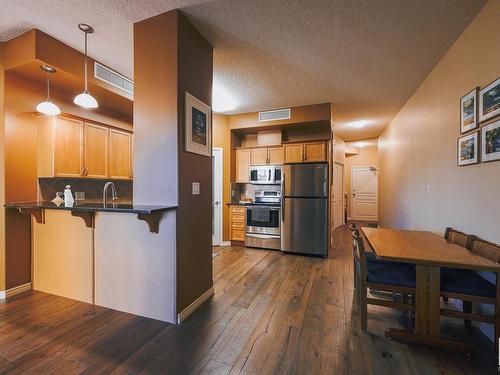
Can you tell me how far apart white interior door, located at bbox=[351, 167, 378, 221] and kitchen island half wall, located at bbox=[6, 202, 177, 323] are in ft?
25.5

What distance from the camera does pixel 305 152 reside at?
4.48 meters

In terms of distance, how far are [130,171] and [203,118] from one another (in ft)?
7.47

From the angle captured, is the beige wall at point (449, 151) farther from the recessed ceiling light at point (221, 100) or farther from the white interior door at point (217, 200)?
the white interior door at point (217, 200)

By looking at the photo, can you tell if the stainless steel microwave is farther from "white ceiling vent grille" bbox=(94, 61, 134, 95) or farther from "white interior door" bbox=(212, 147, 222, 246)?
"white ceiling vent grille" bbox=(94, 61, 134, 95)

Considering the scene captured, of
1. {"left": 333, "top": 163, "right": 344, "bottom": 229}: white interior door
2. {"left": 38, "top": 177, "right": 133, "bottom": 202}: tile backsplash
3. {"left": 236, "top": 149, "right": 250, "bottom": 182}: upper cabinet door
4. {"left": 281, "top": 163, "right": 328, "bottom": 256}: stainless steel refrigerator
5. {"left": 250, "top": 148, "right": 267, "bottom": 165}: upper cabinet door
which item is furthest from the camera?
{"left": 333, "top": 163, "right": 344, "bottom": 229}: white interior door

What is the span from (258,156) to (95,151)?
2919 millimetres

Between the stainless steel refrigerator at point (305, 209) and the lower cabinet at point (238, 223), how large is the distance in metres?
0.88

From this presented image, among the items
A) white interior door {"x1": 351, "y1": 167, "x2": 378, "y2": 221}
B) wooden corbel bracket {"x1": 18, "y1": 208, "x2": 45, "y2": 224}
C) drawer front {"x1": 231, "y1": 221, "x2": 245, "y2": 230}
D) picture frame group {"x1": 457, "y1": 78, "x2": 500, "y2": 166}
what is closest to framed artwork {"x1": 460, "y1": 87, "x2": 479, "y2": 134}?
picture frame group {"x1": 457, "y1": 78, "x2": 500, "y2": 166}

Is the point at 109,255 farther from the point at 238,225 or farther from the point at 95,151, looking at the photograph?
the point at 238,225

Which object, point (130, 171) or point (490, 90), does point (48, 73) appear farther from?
point (490, 90)

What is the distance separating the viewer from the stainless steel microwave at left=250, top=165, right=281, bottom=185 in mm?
4750

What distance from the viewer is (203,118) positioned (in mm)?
2459

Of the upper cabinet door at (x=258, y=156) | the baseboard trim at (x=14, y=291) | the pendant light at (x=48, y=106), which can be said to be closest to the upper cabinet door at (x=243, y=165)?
the upper cabinet door at (x=258, y=156)

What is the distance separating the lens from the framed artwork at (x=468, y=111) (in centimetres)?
207
